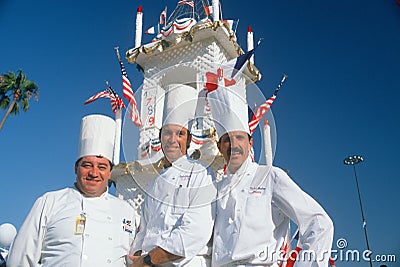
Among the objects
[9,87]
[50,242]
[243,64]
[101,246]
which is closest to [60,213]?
[50,242]

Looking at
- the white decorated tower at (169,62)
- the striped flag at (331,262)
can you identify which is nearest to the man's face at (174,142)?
the striped flag at (331,262)

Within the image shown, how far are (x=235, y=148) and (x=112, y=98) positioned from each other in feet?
23.1

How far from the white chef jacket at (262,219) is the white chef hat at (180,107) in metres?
0.64

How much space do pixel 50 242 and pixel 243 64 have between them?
398 centimetres

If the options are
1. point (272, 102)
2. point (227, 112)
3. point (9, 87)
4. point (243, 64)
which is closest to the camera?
point (227, 112)

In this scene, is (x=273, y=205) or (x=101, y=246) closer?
(x=101, y=246)

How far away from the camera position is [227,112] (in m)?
3.02

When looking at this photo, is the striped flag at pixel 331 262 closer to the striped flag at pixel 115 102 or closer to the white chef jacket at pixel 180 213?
the white chef jacket at pixel 180 213

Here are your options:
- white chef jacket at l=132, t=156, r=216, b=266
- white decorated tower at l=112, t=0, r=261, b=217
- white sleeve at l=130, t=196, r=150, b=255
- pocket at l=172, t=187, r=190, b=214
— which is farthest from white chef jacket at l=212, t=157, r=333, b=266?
white decorated tower at l=112, t=0, r=261, b=217

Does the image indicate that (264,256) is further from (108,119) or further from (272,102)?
(272,102)

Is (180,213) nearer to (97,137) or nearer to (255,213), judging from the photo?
(255,213)

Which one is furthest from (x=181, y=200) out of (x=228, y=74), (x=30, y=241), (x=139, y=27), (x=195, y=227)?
(x=139, y=27)

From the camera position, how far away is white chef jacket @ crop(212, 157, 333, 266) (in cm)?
250

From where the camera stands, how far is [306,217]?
256 centimetres
